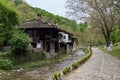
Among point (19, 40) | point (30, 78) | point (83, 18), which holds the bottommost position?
point (30, 78)

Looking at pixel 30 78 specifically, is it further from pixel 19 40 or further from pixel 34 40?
pixel 34 40

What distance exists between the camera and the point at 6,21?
5106cm

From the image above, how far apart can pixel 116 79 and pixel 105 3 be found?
117ft

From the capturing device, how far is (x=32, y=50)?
168 ft

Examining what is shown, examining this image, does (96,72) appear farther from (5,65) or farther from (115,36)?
(115,36)

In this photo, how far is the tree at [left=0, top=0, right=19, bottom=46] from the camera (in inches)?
1975

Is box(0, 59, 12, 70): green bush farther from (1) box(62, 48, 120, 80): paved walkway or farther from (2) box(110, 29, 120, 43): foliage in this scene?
(2) box(110, 29, 120, 43): foliage

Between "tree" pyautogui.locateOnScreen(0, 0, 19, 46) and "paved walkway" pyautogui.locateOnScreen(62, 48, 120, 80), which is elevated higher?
"tree" pyautogui.locateOnScreen(0, 0, 19, 46)

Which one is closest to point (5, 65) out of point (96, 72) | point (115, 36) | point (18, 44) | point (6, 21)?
point (18, 44)

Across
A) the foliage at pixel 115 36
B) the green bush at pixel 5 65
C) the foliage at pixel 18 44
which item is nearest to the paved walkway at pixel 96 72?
the green bush at pixel 5 65

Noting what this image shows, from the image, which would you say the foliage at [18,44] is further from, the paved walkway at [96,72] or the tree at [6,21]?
the paved walkway at [96,72]

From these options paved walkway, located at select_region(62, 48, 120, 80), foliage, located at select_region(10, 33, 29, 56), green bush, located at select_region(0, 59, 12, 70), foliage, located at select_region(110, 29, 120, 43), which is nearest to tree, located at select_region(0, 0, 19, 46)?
foliage, located at select_region(10, 33, 29, 56)

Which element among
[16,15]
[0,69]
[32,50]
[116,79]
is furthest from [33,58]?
[116,79]

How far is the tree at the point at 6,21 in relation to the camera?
5016 cm
